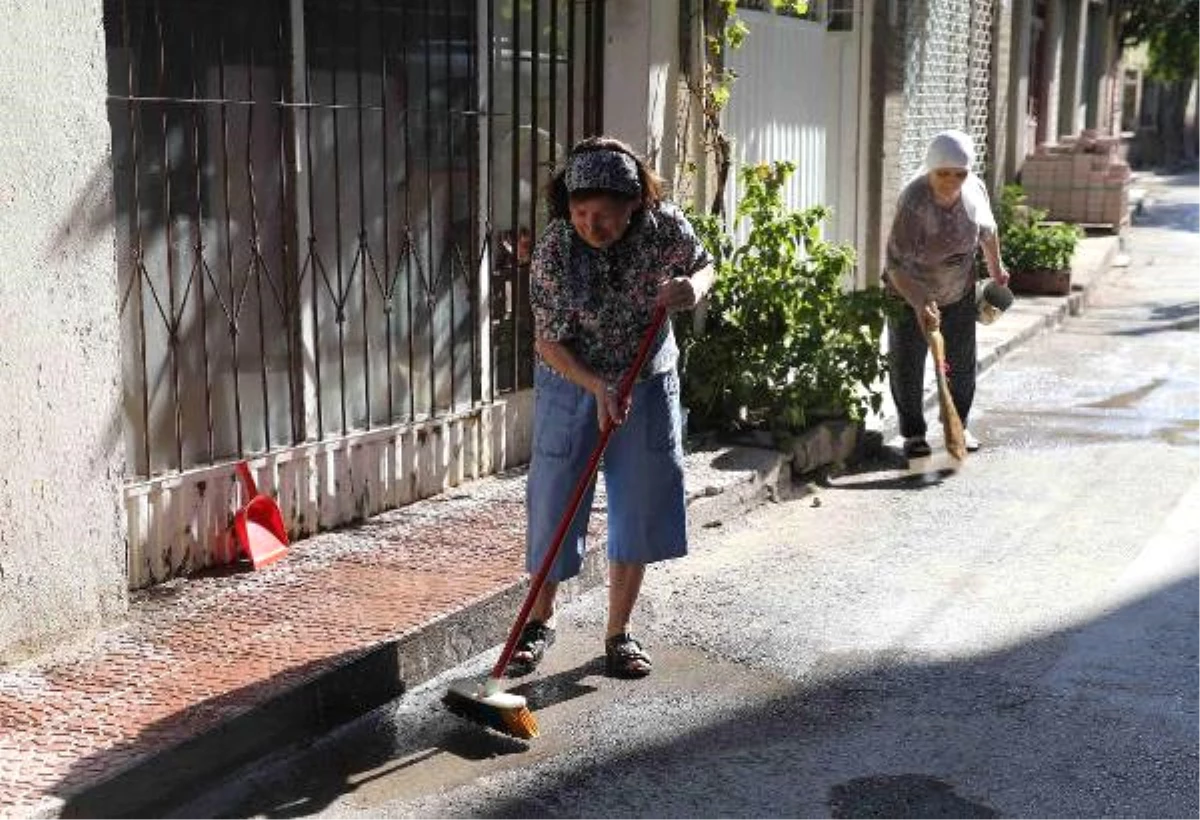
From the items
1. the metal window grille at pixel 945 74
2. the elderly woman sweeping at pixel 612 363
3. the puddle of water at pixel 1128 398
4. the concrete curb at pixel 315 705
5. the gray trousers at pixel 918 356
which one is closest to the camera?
the concrete curb at pixel 315 705

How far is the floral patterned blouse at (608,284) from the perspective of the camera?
449cm

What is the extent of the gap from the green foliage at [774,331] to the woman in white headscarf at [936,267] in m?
0.27

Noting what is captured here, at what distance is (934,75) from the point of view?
43.8ft

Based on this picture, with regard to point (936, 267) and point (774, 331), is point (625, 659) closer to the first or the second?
point (774, 331)

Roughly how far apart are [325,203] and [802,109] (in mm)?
4960

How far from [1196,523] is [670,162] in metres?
2.99

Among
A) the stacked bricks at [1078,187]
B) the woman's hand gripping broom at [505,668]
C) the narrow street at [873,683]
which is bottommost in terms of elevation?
the narrow street at [873,683]

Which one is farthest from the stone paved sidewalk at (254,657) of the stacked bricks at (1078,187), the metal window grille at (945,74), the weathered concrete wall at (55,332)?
the stacked bricks at (1078,187)

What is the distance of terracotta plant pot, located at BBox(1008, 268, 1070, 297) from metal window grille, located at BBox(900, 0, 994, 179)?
153 centimetres

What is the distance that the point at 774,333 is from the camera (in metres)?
7.50

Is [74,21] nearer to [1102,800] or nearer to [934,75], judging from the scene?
[1102,800]

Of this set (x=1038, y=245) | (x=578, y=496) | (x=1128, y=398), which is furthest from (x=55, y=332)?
(x=1038, y=245)

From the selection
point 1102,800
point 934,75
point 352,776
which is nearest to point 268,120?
point 352,776

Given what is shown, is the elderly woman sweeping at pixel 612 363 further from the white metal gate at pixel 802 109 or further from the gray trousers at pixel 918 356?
the white metal gate at pixel 802 109
